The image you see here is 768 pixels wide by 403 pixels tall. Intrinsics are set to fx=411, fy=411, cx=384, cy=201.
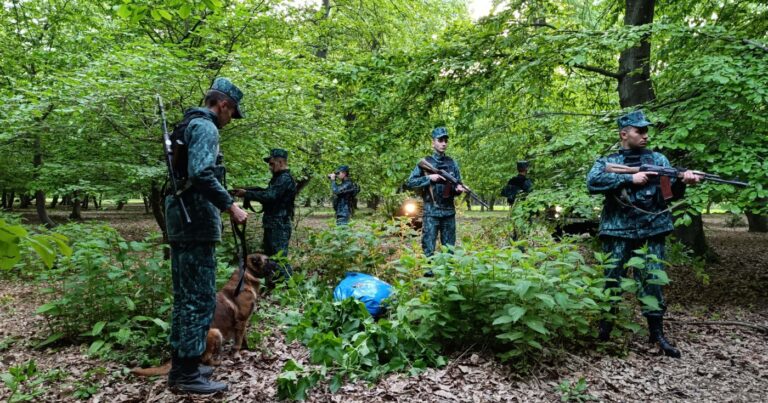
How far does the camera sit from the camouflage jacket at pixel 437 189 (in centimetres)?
613

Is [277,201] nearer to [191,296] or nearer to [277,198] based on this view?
[277,198]

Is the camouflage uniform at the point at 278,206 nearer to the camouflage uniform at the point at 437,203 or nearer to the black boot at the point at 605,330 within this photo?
the camouflage uniform at the point at 437,203

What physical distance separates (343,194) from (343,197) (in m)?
0.09

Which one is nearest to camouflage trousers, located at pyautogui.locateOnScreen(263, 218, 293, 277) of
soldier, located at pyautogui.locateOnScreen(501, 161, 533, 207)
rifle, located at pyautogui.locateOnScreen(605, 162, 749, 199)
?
rifle, located at pyautogui.locateOnScreen(605, 162, 749, 199)

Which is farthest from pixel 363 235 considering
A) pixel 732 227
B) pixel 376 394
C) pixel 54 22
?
pixel 732 227

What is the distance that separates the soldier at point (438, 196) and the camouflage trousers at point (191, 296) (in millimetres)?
3579

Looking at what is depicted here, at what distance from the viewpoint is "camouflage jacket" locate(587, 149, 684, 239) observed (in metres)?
4.06

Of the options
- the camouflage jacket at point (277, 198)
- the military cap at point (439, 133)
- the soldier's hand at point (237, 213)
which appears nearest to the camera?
the soldier's hand at point (237, 213)

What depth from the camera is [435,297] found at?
12.6ft

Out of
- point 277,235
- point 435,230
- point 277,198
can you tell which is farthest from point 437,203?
point 277,235

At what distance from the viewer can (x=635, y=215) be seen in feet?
13.6

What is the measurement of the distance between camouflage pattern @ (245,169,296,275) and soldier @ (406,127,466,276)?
183cm

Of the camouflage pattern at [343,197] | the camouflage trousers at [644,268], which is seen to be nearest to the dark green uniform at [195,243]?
the camouflage trousers at [644,268]

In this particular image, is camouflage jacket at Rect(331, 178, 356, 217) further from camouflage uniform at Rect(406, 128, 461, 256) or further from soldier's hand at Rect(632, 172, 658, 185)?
soldier's hand at Rect(632, 172, 658, 185)
